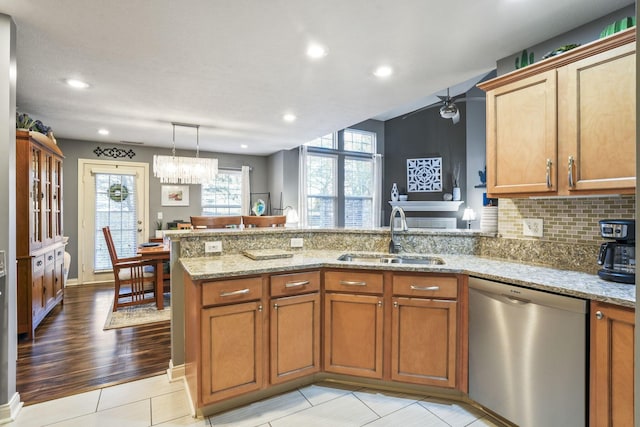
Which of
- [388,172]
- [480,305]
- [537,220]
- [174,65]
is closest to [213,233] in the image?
[174,65]

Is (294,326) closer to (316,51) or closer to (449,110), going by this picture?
(316,51)

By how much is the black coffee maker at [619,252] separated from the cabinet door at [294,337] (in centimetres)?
161

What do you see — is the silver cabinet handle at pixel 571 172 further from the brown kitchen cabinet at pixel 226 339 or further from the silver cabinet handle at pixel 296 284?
the brown kitchen cabinet at pixel 226 339

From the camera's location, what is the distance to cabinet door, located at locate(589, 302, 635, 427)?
1.32 metres

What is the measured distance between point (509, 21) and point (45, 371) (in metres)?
4.07

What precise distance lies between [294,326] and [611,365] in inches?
63.0

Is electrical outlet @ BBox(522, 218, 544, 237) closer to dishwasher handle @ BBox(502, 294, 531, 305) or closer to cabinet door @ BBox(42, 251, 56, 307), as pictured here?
dishwasher handle @ BBox(502, 294, 531, 305)

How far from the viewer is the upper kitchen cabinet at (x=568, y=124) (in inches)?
61.0

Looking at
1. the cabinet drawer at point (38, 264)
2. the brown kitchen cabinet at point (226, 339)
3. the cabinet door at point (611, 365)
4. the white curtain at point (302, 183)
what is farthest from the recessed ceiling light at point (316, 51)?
the white curtain at point (302, 183)

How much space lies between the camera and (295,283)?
209 centimetres

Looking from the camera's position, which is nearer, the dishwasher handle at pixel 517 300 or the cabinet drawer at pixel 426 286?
the dishwasher handle at pixel 517 300

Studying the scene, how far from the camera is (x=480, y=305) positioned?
6.11ft

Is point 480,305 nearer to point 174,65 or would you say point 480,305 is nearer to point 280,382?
point 280,382

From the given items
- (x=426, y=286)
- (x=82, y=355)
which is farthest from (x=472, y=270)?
(x=82, y=355)
